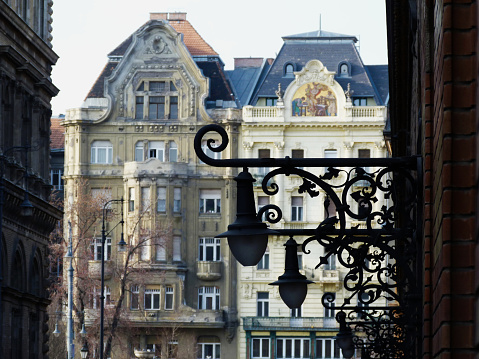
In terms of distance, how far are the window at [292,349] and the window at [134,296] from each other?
7.91m

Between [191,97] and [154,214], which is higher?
[191,97]

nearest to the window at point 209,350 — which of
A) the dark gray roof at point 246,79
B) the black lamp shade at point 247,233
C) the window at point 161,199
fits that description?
the window at point 161,199

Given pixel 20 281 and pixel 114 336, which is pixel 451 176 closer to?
pixel 20 281

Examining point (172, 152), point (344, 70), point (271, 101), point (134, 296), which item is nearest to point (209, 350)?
point (134, 296)

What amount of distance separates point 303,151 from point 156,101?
28.3 feet

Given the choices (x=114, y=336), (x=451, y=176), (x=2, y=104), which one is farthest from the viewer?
(x=114, y=336)

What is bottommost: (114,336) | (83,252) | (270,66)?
(114,336)

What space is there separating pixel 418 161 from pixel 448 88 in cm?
335

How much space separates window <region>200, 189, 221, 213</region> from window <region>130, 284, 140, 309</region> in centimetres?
579

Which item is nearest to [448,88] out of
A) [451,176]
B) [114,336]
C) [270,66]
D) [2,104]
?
[451,176]

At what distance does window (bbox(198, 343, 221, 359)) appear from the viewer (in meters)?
72.8

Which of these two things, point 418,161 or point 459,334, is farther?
point 418,161

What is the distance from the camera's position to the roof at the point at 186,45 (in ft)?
250

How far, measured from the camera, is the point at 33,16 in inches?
1839
